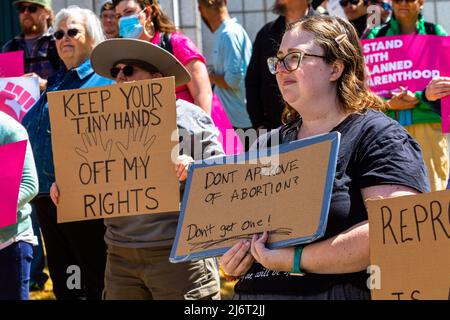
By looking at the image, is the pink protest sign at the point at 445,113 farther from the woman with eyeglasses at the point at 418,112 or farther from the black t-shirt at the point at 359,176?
the black t-shirt at the point at 359,176

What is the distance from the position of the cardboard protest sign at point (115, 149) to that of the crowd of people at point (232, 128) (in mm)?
104

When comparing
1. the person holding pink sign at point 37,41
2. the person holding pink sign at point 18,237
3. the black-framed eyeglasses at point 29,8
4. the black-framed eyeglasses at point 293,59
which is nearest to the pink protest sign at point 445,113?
the black-framed eyeglasses at point 293,59

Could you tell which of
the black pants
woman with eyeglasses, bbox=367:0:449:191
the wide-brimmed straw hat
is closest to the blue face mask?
the wide-brimmed straw hat

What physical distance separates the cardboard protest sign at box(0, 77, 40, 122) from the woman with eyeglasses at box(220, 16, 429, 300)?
296 centimetres

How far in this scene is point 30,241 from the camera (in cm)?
509

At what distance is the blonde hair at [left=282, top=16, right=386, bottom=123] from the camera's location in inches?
143

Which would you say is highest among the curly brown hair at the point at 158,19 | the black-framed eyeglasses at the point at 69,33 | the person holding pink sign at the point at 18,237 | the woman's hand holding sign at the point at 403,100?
the curly brown hair at the point at 158,19

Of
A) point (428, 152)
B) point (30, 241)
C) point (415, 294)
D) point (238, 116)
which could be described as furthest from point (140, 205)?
point (238, 116)

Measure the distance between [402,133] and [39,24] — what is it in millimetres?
4370

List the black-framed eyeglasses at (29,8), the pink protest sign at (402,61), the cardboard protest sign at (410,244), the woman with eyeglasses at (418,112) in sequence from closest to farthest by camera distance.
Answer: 1. the cardboard protest sign at (410,244)
2. the pink protest sign at (402,61)
3. the woman with eyeglasses at (418,112)
4. the black-framed eyeglasses at (29,8)

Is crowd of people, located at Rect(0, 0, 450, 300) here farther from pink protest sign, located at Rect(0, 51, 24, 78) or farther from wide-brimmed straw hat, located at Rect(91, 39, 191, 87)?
pink protest sign, located at Rect(0, 51, 24, 78)

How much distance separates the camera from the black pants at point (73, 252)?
5.59 m

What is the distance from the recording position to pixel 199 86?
561 cm
